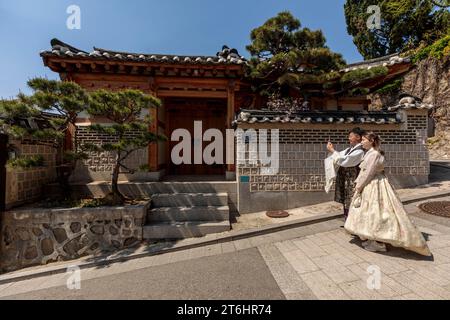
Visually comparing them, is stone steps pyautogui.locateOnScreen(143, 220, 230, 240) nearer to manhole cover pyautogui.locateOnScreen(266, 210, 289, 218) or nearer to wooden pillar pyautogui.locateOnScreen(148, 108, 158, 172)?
manhole cover pyautogui.locateOnScreen(266, 210, 289, 218)

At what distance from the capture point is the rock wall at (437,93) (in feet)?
46.6

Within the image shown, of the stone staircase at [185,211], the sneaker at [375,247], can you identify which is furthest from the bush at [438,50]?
the stone staircase at [185,211]

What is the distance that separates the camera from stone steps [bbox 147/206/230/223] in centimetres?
557

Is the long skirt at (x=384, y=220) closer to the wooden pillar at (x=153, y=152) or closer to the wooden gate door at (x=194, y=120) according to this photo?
the wooden pillar at (x=153, y=152)

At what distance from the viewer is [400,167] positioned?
22.5 feet

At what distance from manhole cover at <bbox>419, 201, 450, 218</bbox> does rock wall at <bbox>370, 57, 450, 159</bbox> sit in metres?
11.4

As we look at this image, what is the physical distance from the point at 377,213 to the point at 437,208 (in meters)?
3.14

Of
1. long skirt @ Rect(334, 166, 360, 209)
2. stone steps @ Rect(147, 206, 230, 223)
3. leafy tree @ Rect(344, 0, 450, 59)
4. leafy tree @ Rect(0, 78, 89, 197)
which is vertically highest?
leafy tree @ Rect(344, 0, 450, 59)

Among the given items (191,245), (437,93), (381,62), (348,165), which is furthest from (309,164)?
(437,93)

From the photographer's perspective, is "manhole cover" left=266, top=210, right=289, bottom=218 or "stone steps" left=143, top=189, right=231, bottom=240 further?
"manhole cover" left=266, top=210, right=289, bottom=218

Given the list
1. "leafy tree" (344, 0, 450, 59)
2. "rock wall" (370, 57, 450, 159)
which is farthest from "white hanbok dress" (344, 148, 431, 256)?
"leafy tree" (344, 0, 450, 59)

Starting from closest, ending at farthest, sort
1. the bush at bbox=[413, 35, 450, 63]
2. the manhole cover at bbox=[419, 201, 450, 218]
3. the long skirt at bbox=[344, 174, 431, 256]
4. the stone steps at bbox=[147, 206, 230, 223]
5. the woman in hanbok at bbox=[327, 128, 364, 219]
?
the long skirt at bbox=[344, 174, 431, 256]
the woman in hanbok at bbox=[327, 128, 364, 219]
the manhole cover at bbox=[419, 201, 450, 218]
the stone steps at bbox=[147, 206, 230, 223]
the bush at bbox=[413, 35, 450, 63]

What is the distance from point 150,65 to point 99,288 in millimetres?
6129
